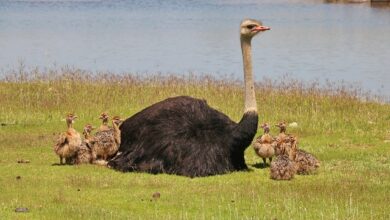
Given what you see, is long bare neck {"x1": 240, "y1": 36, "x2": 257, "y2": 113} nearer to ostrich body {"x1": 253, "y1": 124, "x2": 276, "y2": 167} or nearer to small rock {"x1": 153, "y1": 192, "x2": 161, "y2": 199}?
ostrich body {"x1": 253, "y1": 124, "x2": 276, "y2": 167}

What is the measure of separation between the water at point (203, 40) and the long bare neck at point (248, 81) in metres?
19.8

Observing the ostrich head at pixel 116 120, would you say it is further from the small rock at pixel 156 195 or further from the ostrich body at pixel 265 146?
the small rock at pixel 156 195

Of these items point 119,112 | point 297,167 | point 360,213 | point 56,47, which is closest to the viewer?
point 360,213

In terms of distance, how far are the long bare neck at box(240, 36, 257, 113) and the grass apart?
119cm

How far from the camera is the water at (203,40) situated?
45.1 metres

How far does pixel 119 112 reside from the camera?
24312mm

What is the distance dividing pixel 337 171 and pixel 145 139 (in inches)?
138

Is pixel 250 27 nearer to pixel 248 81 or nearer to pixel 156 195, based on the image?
pixel 248 81

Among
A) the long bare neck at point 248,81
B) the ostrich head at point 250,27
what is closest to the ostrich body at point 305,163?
the long bare neck at point 248,81

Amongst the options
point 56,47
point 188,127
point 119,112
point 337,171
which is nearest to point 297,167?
point 337,171

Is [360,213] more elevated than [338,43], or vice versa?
[360,213]

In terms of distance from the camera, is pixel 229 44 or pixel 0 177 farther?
pixel 229 44

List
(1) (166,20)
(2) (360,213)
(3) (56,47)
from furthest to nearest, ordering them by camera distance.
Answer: (1) (166,20) < (3) (56,47) < (2) (360,213)

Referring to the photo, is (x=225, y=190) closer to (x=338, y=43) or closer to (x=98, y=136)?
(x=98, y=136)
